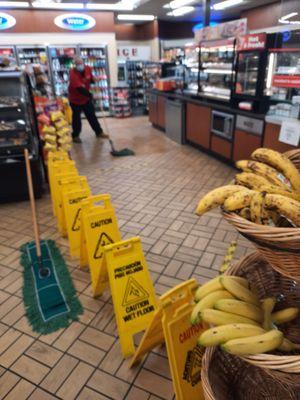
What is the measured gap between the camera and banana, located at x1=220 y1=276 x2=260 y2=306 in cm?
106

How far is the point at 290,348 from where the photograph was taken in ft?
3.17

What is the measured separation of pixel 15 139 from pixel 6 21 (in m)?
6.96

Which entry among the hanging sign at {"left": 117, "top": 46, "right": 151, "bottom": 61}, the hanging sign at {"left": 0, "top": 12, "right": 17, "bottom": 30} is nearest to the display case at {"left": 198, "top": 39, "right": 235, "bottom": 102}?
the hanging sign at {"left": 117, "top": 46, "right": 151, "bottom": 61}

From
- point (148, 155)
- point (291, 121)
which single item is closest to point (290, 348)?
point (291, 121)

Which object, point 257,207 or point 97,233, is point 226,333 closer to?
point 257,207

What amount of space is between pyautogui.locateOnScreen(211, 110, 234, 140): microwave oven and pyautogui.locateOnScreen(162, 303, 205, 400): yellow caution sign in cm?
429

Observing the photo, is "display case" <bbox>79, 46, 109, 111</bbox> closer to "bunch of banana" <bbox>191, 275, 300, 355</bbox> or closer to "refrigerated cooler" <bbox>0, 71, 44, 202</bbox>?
"refrigerated cooler" <bbox>0, 71, 44, 202</bbox>

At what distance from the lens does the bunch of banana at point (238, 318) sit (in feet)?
2.70

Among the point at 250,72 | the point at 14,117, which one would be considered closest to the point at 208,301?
the point at 14,117

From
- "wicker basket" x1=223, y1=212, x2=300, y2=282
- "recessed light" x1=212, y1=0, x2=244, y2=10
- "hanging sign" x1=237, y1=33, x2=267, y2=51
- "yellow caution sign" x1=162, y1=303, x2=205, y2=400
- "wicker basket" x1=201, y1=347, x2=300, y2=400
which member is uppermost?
"recessed light" x1=212, y1=0, x2=244, y2=10

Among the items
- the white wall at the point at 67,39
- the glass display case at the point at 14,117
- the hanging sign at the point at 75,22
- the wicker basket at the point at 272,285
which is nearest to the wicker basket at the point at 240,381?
the wicker basket at the point at 272,285

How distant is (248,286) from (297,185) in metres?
0.42

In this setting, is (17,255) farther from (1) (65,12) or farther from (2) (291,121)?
(1) (65,12)

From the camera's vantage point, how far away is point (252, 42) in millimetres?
4609
